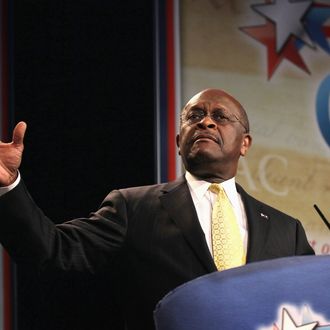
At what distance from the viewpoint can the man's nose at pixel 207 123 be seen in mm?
1600

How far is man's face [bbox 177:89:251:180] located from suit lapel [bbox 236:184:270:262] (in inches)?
3.0

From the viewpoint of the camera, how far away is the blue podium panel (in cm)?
95

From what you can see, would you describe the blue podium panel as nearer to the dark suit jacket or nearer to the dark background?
the dark suit jacket

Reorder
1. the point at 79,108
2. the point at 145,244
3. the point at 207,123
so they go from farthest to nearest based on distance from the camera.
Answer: the point at 79,108 < the point at 207,123 < the point at 145,244

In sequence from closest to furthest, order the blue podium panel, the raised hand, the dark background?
1. the blue podium panel
2. the raised hand
3. the dark background

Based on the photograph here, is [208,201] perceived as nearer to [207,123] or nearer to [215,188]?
[215,188]

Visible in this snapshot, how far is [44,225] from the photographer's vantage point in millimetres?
1330

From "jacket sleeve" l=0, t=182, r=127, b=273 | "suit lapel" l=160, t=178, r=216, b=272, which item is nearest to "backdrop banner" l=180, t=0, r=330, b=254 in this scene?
"suit lapel" l=160, t=178, r=216, b=272

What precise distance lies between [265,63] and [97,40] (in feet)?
1.66

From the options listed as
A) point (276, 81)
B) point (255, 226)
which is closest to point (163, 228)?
point (255, 226)

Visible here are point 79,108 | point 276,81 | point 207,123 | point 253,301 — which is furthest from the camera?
point 276,81

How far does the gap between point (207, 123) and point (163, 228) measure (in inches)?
9.3

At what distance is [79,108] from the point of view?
7.48ft

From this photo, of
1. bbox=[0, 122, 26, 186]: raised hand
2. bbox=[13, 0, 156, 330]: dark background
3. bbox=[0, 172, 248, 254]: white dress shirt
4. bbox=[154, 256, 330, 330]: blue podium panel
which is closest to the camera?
bbox=[154, 256, 330, 330]: blue podium panel
